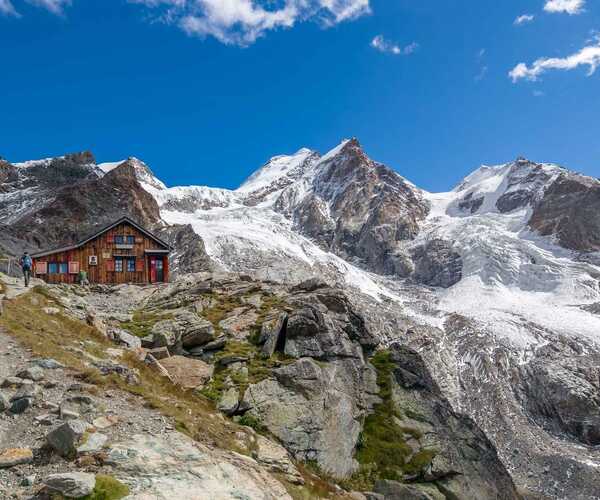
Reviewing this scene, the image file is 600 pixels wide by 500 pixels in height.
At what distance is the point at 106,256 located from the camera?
189ft

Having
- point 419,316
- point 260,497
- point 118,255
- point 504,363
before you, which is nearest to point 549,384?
point 504,363

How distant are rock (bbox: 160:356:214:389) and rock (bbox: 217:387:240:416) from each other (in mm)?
1550

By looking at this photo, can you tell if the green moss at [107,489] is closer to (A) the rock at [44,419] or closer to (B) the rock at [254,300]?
(A) the rock at [44,419]

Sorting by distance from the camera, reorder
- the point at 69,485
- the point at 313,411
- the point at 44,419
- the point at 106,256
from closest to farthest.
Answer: the point at 69,485
the point at 44,419
the point at 313,411
the point at 106,256

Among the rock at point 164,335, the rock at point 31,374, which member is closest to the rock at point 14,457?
the rock at point 31,374

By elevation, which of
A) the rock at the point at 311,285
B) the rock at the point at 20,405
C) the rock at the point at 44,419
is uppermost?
the rock at the point at 311,285

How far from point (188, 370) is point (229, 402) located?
132 inches

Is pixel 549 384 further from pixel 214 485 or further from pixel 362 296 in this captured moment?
pixel 214 485

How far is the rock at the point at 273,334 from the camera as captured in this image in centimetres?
2875

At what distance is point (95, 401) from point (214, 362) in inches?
516

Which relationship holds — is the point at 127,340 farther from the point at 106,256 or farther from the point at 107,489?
the point at 106,256

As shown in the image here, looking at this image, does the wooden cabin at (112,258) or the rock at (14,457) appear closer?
the rock at (14,457)

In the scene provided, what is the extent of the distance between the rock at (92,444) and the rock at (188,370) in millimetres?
10600

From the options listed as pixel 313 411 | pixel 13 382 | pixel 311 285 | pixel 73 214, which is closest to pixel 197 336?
pixel 313 411
